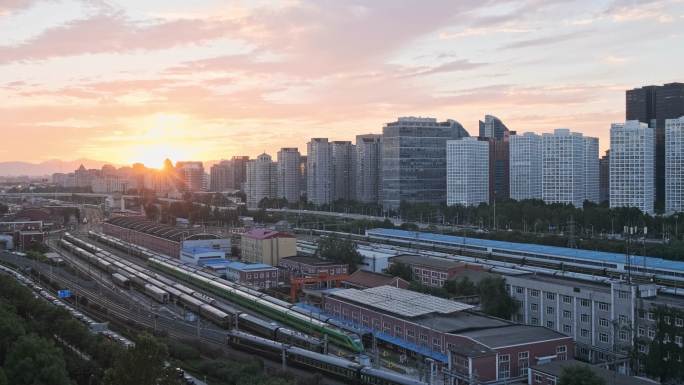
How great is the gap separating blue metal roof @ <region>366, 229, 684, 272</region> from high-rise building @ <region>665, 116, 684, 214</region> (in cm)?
1267

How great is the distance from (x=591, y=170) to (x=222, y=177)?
46385mm

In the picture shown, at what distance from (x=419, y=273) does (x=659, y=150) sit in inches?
1003

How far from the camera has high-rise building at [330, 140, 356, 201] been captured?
47.8 metres

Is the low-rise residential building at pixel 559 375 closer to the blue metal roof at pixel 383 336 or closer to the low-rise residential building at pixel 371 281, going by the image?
the blue metal roof at pixel 383 336

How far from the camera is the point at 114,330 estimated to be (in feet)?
42.8

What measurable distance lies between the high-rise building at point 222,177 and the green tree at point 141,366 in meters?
67.8

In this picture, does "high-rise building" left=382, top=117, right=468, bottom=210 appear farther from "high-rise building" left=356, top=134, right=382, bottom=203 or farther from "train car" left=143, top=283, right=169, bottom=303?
"train car" left=143, top=283, right=169, bottom=303

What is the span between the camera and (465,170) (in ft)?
124

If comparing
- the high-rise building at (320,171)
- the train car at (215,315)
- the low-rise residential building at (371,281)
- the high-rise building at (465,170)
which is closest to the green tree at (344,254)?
the low-rise residential building at (371,281)

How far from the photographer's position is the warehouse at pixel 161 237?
2312 cm

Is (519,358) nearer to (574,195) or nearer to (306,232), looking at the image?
(306,232)

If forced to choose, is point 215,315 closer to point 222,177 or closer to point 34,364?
point 34,364

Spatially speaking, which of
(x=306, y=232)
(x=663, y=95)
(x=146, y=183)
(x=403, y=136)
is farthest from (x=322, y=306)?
(x=146, y=183)

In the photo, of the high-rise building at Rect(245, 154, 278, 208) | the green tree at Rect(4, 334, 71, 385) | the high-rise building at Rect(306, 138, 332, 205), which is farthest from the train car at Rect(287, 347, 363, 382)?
the high-rise building at Rect(245, 154, 278, 208)
